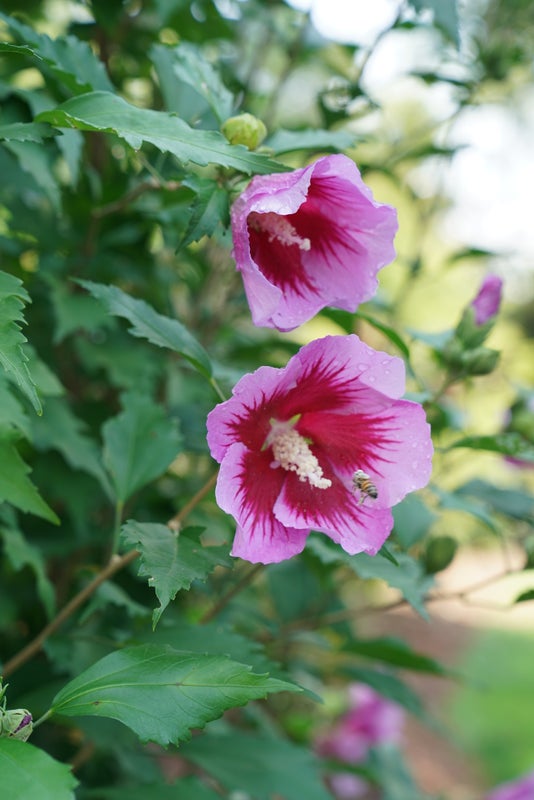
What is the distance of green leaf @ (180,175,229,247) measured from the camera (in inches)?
27.6

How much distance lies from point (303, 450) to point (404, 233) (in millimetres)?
5389

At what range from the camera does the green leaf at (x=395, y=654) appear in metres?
1.17

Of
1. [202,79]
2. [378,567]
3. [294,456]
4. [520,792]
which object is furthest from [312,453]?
[520,792]

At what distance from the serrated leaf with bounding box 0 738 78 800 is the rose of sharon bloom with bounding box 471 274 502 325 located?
0.66 m

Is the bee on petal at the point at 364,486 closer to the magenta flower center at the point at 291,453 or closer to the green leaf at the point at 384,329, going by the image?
the magenta flower center at the point at 291,453

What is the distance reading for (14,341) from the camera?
0.57m

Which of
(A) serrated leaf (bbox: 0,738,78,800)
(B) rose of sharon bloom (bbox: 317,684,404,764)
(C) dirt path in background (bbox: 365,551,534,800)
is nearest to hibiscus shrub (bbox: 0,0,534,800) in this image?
(A) serrated leaf (bbox: 0,738,78,800)

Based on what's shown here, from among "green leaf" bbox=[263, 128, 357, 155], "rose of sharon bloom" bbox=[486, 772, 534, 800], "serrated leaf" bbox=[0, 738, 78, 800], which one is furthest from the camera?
"rose of sharon bloom" bbox=[486, 772, 534, 800]

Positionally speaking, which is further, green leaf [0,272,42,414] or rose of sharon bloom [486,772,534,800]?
rose of sharon bloom [486,772,534,800]

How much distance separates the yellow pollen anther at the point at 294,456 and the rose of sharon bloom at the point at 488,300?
1.11 feet

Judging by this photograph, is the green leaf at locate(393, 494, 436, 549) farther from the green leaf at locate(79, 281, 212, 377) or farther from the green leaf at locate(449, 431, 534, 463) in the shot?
the green leaf at locate(79, 281, 212, 377)

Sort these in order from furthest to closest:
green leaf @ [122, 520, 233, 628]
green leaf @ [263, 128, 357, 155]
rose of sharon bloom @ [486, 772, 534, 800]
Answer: rose of sharon bloom @ [486, 772, 534, 800] < green leaf @ [263, 128, 357, 155] < green leaf @ [122, 520, 233, 628]

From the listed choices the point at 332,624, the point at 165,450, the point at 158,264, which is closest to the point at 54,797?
the point at 165,450

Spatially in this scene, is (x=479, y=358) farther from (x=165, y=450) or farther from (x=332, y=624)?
(x=332, y=624)
